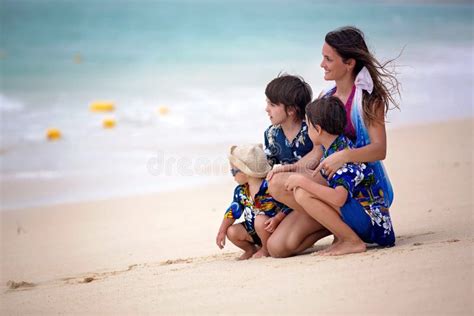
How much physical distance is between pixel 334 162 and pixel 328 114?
0.25 m

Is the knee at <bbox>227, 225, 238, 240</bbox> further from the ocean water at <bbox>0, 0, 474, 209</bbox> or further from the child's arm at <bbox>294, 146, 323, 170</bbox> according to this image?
the ocean water at <bbox>0, 0, 474, 209</bbox>

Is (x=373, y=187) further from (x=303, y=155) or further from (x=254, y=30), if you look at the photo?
(x=254, y=30)

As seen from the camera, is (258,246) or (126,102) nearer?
(258,246)

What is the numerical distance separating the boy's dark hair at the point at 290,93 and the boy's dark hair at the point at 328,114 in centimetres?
23

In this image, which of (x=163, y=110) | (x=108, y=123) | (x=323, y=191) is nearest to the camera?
(x=323, y=191)

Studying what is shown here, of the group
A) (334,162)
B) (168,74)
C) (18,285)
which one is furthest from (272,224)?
(168,74)

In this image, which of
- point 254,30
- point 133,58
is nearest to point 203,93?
point 133,58

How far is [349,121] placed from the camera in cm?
386

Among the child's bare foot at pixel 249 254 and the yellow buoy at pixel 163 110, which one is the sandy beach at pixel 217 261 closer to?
the child's bare foot at pixel 249 254

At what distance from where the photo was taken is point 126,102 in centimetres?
1402

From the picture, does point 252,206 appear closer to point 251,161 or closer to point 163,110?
point 251,161

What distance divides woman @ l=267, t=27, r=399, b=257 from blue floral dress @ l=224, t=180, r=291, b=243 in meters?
0.12

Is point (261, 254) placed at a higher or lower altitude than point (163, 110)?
lower

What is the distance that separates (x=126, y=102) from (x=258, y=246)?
10.1m
